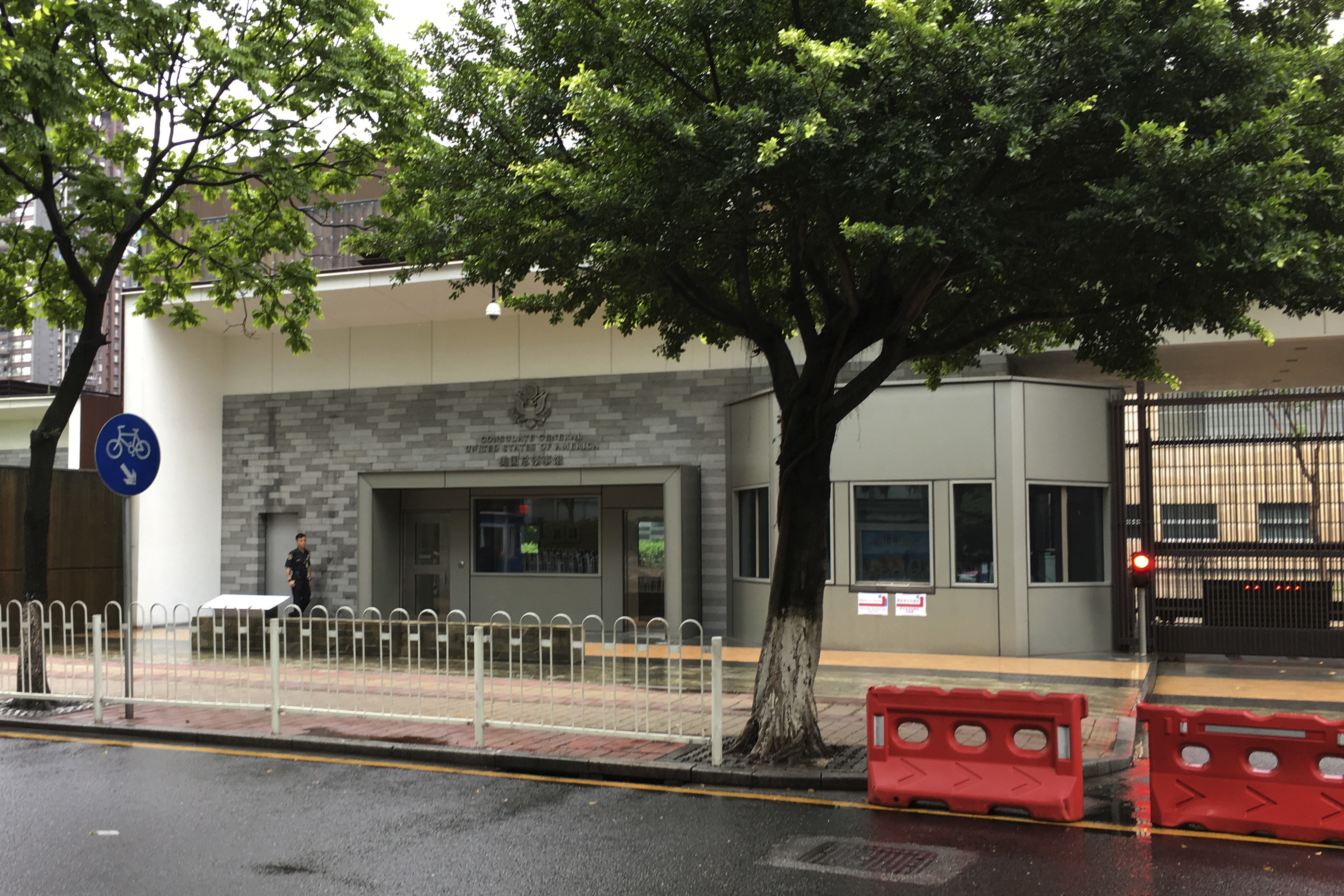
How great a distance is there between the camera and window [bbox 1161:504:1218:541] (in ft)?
54.0

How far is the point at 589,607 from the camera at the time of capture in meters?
21.2

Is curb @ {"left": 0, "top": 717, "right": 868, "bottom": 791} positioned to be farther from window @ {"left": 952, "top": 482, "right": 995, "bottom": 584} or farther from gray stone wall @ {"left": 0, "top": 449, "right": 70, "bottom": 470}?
gray stone wall @ {"left": 0, "top": 449, "right": 70, "bottom": 470}

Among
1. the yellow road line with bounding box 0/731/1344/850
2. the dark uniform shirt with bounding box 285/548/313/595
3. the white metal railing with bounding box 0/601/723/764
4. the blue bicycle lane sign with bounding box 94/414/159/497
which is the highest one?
the blue bicycle lane sign with bounding box 94/414/159/497

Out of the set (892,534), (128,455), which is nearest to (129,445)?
(128,455)

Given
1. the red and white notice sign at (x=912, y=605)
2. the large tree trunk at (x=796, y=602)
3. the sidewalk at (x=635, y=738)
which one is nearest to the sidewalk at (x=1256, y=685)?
the sidewalk at (x=635, y=738)

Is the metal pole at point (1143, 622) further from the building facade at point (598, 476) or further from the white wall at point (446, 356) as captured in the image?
the white wall at point (446, 356)

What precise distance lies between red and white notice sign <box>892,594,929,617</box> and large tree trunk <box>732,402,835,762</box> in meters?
7.32

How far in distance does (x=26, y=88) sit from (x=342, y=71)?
314 centimetres

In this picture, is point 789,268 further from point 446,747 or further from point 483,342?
point 483,342

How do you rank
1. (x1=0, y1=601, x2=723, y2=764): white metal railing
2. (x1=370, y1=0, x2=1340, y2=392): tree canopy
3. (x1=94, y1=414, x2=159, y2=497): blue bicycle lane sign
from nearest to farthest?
1. (x1=370, y1=0, x2=1340, y2=392): tree canopy
2. (x1=0, y1=601, x2=723, y2=764): white metal railing
3. (x1=94, y1=414, x2=159, y2=497): blue bicycle lane sign

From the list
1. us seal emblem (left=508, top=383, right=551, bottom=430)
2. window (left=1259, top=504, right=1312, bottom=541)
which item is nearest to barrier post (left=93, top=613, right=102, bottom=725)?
us seal emblem (left=508, top=383, right=551, bottom=430)

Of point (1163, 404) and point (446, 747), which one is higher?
point (1163, 404)

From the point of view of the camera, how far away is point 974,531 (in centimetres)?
1645

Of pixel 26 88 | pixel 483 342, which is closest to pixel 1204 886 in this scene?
pixel 26 88
